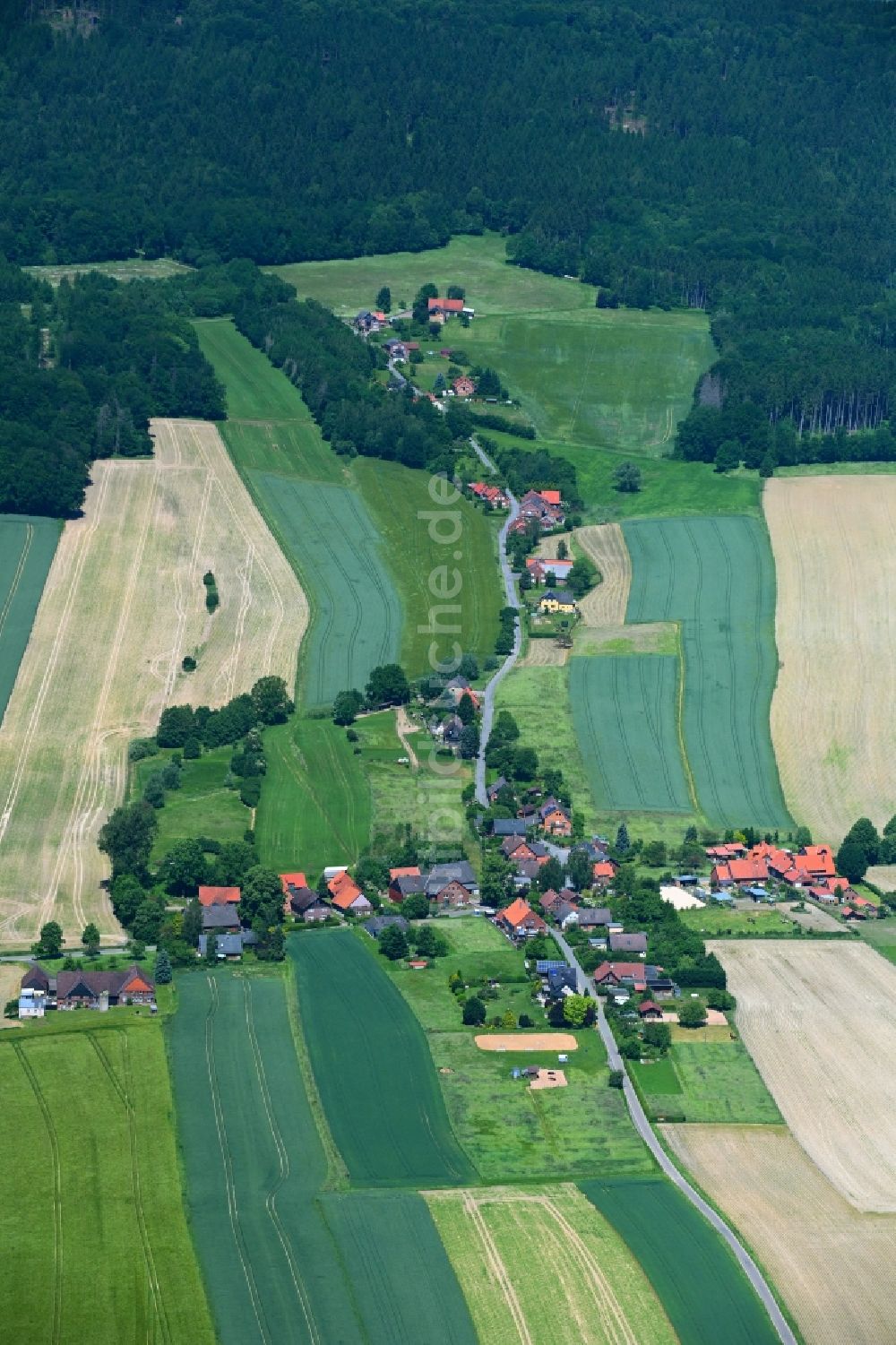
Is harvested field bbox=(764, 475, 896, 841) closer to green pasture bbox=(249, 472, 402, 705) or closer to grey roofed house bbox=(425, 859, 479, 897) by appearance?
grey roofed house bbox=(425, 859, 479, 897)

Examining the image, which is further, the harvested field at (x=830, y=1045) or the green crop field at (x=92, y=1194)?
the harvested field at (x=830, y=1045)

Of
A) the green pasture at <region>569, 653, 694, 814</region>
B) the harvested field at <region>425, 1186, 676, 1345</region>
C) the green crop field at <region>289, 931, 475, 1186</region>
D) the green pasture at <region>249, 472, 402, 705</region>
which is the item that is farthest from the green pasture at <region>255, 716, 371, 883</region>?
the harvested field at <region>425, 1186, 676, 1345</region>

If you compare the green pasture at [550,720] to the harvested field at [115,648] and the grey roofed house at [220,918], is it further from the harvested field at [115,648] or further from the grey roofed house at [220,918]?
the grey roofed house at [220,918]

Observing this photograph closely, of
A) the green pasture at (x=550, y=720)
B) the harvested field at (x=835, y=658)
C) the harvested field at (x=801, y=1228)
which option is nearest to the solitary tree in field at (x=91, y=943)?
the harvested field at (x=801, y=1228)

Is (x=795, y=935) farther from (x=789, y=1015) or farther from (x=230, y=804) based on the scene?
(x=230, y=804)

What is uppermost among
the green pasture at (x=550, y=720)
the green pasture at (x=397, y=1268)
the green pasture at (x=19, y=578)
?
the green pasture at (x=397, y=1268)

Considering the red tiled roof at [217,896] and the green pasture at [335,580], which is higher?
the red tiled roof at [217,896]
